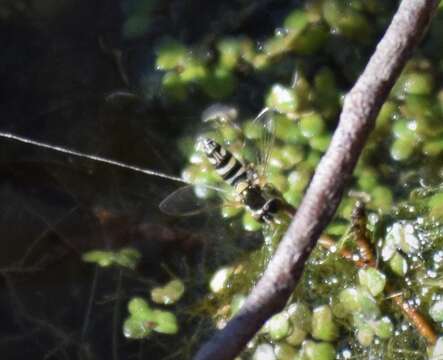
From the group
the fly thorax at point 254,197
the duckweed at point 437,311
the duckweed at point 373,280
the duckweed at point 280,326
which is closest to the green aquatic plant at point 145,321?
the duckweed at point 280,326

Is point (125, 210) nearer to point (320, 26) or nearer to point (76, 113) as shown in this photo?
point (76, 113)

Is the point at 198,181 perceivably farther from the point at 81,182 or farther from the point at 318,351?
the point at 318,351

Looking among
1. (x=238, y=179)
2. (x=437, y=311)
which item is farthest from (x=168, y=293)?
(x=437, y=311)

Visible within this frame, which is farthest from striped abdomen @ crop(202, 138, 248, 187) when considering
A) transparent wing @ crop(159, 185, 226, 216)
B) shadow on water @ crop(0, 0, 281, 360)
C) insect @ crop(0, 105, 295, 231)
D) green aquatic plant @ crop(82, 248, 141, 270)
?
green aquatic plant @ crop(82, 248, 141, 270)

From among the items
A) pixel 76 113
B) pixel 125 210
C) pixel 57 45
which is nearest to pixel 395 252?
pixel 125 210

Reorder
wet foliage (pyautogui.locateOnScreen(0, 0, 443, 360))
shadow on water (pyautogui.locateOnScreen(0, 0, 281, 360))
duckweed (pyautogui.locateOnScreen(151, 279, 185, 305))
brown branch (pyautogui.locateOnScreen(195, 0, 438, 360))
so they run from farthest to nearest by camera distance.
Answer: shadow on water (pyautogui.locateOnScreen(0, 0, 281, 360)) → duckweed (pyautogui.locateOnScreen(151, 279, 185, 305)) → wet foliage (pyautogui.locateOnScreen(0, 0, 443, 360)) → brown branch (pyautogui.locateOnScreen(195, 0, 438, 360))

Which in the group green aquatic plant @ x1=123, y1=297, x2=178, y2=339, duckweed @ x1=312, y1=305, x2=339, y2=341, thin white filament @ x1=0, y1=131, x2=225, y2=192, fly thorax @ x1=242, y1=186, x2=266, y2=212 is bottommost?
duckweed @ x1=312, y1=305, x2=339, y2=341

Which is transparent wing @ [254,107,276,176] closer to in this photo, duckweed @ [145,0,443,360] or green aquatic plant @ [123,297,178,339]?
duckweed @ [145,0,443,360]
